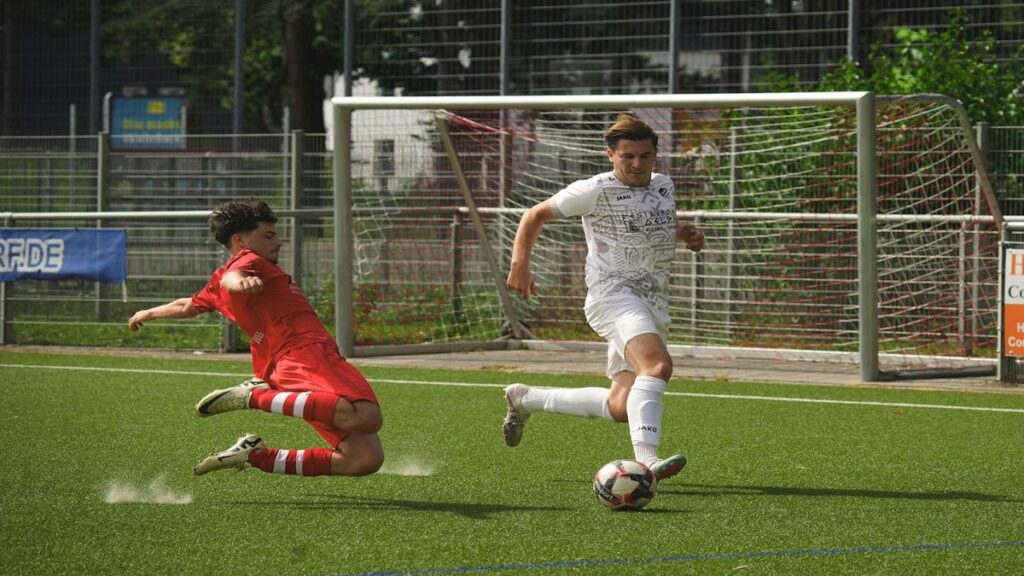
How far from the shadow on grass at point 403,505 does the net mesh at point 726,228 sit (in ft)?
21.8

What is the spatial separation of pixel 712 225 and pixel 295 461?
7891 mm

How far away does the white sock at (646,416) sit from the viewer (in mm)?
6230

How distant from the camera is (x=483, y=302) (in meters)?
14.3

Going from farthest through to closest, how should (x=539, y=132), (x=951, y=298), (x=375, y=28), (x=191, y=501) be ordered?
(x=375, y=28), (x=539, y=132), (x=951, y=298), (x=191, y=501)

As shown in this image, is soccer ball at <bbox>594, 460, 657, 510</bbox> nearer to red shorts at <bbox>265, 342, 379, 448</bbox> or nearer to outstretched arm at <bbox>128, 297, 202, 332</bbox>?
red shorts at <bbox>265, 342, 379, 448</bbox>

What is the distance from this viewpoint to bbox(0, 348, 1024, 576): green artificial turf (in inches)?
199

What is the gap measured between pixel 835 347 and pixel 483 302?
11.3 ft

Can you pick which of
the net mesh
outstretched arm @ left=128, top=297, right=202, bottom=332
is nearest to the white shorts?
outstretched arm @ left=128, top=297, right=202, bottom=332

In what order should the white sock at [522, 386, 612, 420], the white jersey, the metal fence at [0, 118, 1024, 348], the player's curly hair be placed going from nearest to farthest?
the player's curly hair, the white jersey, the white sock at [522, 386, 612, 420], the metal fence at [0, 118, 1024, 348]

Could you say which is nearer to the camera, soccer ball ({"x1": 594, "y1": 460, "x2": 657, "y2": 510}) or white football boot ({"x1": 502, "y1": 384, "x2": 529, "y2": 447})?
soccer ball ({"x1": 594, "y1": 460, "x2": 657, "y2": 510})

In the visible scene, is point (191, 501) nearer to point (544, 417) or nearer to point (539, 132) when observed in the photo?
point (544, 417)

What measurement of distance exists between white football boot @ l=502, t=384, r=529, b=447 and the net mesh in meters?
5.58

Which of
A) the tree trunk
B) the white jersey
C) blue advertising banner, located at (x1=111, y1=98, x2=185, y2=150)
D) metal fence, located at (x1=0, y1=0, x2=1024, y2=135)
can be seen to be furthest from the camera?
the tree trunk

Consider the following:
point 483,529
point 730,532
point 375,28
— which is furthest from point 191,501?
point 375,28
